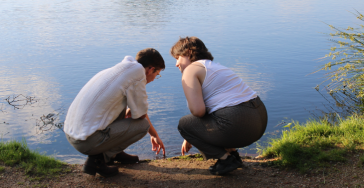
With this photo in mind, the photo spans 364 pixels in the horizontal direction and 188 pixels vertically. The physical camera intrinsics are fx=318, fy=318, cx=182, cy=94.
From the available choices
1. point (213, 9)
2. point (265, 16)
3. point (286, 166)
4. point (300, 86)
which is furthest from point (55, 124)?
point (213, 9)

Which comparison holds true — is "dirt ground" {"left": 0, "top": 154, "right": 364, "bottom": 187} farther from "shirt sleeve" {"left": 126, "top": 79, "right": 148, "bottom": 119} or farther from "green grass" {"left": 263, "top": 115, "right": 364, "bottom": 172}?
"shirt sleeve" {"left": 126, "top": 79, "right": 148, "bottom": 119}

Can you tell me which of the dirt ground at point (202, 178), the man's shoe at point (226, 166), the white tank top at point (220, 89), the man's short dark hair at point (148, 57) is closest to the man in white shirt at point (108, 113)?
the man's short dark hair at point (148, 57)

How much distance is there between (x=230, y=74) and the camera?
9.58 ft

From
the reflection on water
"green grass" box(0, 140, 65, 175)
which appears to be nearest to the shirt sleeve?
"green grass" box(0, 140, 65, 175)

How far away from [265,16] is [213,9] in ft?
11.7

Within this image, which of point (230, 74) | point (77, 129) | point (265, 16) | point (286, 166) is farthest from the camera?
point (265, 16)

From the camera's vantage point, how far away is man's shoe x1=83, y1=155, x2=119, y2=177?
2.91 metres

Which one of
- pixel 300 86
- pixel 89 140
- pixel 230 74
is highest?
pixel 230 74

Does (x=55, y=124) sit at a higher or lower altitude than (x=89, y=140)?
lower

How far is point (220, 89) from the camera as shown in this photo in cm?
288

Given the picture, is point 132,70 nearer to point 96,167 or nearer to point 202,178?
point 96,167

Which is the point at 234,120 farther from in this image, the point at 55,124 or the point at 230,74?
the point at 55,124

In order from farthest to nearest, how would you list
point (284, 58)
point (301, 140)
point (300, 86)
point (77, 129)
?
point (284, 58) < point (300, 86) < point (301, 140) < point (77, 129)

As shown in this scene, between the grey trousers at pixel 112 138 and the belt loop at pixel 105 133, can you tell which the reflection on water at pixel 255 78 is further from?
the belt loop at pixel 105 133
